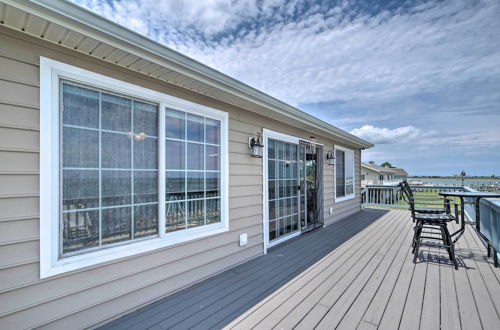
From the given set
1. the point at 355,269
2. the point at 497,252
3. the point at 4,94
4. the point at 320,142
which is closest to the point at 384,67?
the point at 320,142

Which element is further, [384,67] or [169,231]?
[384,67]

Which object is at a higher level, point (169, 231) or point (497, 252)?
point (169, 231)

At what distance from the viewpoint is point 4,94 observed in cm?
156

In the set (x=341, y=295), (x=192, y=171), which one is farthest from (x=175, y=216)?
(x=341, y=295)

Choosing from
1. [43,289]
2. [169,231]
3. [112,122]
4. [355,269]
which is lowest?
[355,269]

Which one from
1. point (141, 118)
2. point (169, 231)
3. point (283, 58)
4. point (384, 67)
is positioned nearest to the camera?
point (141, 118)

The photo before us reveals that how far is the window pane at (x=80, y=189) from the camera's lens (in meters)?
1.83

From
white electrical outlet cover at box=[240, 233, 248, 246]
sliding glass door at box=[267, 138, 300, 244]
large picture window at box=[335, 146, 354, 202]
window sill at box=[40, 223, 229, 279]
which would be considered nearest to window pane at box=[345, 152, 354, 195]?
large picture window at box=[335, 146, 354, 202]

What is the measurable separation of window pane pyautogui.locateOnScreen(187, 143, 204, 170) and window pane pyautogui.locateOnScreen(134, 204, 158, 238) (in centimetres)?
63

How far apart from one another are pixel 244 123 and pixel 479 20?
4.80 meters

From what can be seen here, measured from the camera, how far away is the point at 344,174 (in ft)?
23.9

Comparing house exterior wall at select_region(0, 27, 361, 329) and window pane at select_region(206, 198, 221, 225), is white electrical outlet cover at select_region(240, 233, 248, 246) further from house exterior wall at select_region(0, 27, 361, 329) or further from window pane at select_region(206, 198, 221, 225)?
house exterior wall at select_region(0, 27, 361, 329)

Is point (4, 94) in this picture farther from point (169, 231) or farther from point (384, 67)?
point (384, 67)

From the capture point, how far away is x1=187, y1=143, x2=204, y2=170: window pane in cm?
275
